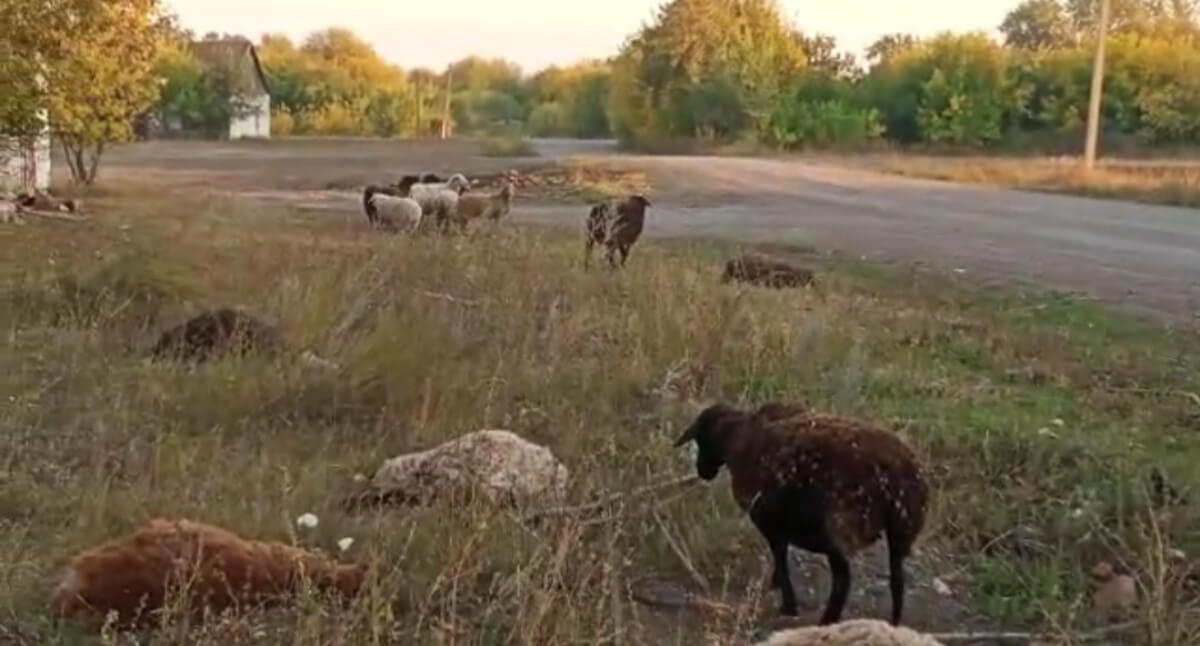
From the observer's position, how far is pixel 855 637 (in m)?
3.68

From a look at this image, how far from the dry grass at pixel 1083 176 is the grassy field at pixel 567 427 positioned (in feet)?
70.9

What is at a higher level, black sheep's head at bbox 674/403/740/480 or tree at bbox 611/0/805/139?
tree at bbox 611/0/805/139

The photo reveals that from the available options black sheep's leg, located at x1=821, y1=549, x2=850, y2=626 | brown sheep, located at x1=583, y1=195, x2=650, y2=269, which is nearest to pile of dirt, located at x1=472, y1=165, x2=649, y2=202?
brown sheep, located at x1=583, y1=195, x2=650, y2=269

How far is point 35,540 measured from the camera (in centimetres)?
517

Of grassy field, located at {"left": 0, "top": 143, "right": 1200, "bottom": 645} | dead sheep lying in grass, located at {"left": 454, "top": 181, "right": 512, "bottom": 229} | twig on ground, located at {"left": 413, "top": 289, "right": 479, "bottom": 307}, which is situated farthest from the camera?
dead sheep lying in grass, located at {"left": 454, "top": 181, "right": 512, "bottom": 229}

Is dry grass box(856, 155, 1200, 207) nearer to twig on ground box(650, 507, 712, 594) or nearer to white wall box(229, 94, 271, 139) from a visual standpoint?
twig on ground box(650, 507, 712, 594)

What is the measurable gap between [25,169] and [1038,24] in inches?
3328

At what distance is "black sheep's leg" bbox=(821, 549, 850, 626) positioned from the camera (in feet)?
14.4

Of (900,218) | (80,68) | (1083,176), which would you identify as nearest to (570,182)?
(900,218)

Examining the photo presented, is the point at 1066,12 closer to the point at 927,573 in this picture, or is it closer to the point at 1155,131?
the point at 1155,131

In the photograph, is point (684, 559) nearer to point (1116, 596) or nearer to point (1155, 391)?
point (1116, 596)

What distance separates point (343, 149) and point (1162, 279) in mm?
50361

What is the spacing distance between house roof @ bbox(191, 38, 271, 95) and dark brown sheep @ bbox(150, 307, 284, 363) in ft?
265

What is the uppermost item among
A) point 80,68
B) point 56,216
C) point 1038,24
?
point 1038,24
